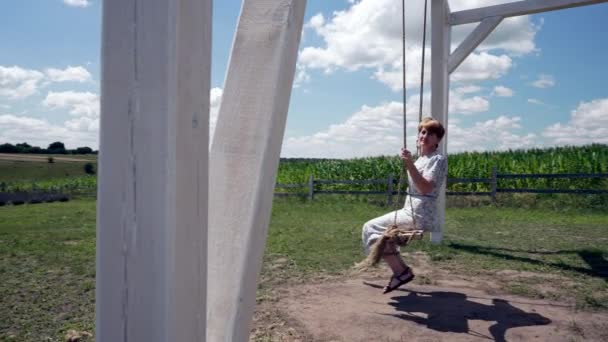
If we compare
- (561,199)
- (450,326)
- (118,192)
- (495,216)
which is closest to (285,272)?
(450,326)

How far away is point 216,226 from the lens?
1.28 metres

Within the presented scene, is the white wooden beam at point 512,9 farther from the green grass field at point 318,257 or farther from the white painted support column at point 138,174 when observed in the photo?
the white painted support column at point 138,174

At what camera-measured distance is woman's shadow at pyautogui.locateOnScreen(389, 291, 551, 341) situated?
325 cm

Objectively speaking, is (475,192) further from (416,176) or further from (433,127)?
(416,176)

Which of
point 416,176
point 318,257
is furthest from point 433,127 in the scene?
point 318,257

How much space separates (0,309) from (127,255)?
359 cm

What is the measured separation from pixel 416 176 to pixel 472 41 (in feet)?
11.1

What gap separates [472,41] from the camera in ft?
20.7

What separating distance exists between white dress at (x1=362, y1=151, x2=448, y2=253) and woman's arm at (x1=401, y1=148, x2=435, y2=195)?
0.06 m

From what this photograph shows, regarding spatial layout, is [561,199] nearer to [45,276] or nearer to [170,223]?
[45,276]

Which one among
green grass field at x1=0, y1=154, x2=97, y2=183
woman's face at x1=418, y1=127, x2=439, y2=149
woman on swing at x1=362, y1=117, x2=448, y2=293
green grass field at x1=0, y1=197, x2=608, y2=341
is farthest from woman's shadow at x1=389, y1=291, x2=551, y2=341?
green grass field at x1=0, y1=154, x2=97, y2=183

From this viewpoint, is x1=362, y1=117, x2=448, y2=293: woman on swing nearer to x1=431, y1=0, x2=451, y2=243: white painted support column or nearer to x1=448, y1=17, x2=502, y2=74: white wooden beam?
x1=431, y1=0, x2=451, y2=243: white painted support column

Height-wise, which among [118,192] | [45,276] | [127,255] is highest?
[118,192]

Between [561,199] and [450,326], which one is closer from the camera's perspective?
[450,326]
